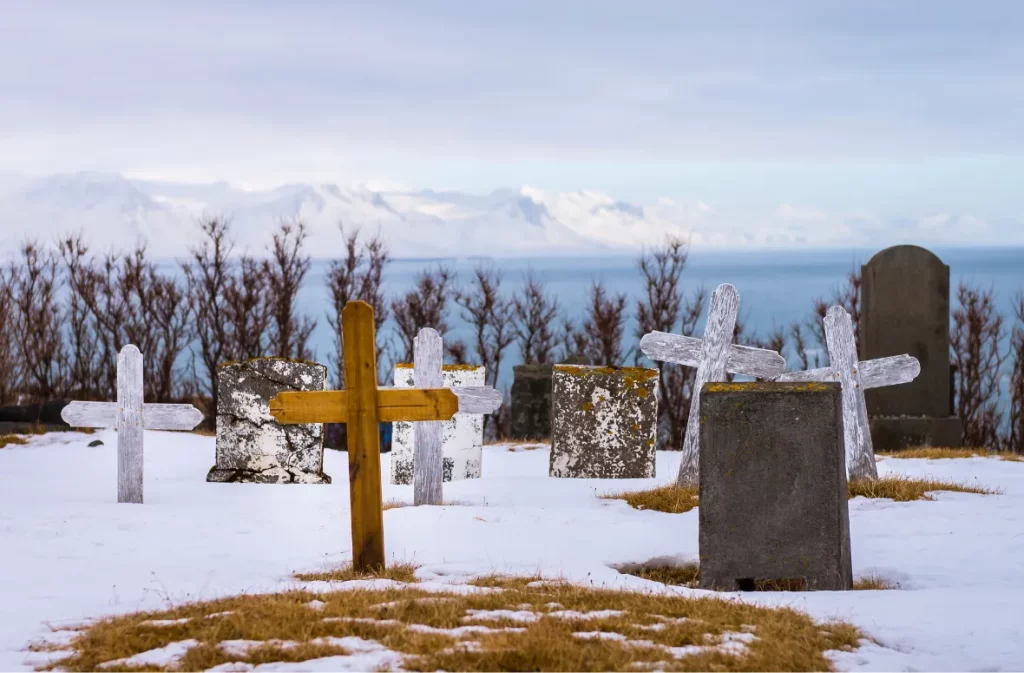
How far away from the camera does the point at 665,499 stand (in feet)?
29.9

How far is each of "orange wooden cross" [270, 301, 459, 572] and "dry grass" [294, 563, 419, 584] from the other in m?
0.08

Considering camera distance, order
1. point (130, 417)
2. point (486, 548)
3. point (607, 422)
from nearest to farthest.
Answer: point (486, 548) < point (130, 417) < point (607, 422)

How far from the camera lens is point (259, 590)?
239 inches

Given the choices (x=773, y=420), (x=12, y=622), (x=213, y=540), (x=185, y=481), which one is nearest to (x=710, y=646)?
(x=773, y=420)

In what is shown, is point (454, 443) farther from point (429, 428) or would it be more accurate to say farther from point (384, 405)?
point (384, 405)

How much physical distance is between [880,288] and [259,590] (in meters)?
11.2

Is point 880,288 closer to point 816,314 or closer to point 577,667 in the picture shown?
point 816,314

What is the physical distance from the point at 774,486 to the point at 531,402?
414 inches

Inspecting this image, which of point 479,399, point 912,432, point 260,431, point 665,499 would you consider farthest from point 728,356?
point 912,432

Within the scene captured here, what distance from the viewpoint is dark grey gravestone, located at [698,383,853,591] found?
6.21 metres

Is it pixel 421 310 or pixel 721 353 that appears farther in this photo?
pixel 421 310

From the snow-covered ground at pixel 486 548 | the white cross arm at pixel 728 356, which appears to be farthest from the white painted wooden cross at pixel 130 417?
the white cross arm at pixel 728 356

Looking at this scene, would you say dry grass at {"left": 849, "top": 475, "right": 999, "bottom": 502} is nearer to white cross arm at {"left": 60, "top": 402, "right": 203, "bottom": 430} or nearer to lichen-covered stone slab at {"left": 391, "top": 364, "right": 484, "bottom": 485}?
lichen-covered stone slab at {"left": 391, "top": 364, "right": 484, "bottom": 485}

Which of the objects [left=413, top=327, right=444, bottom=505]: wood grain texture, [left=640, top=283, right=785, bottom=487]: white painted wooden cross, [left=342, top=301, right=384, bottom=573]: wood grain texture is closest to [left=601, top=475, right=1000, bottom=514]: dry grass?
[left=640, top=283, right=785, bottom=487]: white painted wooden cross
